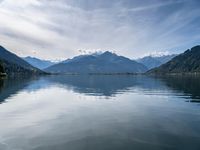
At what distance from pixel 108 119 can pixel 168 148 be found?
1730 cm

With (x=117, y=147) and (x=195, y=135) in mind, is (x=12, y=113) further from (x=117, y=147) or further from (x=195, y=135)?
(x=195, y=135)

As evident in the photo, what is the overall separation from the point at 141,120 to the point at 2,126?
898 inches

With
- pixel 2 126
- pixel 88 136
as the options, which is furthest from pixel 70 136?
pixel 2 126

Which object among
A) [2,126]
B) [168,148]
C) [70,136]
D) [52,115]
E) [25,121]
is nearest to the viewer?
[168,148]

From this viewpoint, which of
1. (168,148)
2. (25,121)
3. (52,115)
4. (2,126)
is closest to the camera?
(168,148)

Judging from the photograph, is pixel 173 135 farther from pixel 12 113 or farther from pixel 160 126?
pixel 12 113

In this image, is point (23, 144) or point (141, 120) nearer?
point (23, 144)

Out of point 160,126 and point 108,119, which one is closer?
point 160,126

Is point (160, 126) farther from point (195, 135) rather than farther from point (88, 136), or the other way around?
point (88, 136)

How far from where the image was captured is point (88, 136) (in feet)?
102

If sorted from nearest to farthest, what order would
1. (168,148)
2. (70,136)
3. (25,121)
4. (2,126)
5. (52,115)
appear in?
(168,148)
(70,136)
(2,126)
(25,121)
(52,115)

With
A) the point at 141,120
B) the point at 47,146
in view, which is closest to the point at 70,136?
the point at 47,146

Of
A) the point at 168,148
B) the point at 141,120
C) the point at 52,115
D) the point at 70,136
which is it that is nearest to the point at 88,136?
the point at 70,136

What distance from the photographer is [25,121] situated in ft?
133
